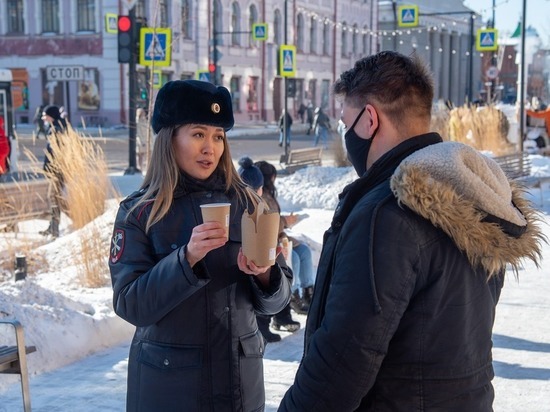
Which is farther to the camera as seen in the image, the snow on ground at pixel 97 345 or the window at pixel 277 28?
the window at pixel 277 28

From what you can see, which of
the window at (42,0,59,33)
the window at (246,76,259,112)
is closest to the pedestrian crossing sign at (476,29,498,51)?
the window at (246,76,259,112)

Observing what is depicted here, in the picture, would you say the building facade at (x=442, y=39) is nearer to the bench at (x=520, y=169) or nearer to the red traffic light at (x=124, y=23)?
the bench at (x=520, y=169)

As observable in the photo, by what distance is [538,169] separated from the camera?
17.9 m

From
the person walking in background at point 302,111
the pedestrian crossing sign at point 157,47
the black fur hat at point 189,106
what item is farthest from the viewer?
the person walking in background at point 302,111

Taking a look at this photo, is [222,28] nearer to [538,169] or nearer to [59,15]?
[59,15]

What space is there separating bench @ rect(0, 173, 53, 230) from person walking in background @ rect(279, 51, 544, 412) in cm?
716

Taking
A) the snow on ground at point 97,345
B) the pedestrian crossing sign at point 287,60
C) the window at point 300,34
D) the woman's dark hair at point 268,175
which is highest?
the window at point 300,34

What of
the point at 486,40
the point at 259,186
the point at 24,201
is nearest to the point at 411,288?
the point at 259,186

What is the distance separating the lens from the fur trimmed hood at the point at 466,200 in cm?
206

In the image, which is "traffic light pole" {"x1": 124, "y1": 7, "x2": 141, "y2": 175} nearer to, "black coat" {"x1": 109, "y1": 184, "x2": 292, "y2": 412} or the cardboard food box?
"black coat" {"x1": 109, "y1": 184, "x2": 292, "y2": 412}

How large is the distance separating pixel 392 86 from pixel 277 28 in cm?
4901

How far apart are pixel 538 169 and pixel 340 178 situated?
5.36 metres

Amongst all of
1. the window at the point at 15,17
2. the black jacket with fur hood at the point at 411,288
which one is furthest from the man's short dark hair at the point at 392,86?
the window at the point at 15,17

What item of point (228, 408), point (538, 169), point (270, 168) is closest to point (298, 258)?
point (270, 168)
